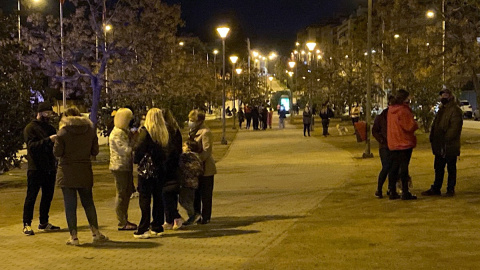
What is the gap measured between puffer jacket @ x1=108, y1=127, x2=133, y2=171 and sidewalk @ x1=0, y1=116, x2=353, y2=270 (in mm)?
929

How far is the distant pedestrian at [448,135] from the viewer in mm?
11734

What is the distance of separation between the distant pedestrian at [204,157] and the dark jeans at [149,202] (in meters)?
0.93

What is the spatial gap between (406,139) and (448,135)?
0.84 m

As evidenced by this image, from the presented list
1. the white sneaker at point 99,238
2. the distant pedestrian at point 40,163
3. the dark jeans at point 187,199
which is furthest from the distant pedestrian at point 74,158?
the dark jeans at point 187,199

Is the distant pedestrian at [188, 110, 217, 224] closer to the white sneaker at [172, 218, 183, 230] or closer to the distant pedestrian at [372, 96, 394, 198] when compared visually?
the white sneaker at [172, 218, 183, 230]

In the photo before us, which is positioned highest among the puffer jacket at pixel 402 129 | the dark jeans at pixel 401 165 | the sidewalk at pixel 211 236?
the puffer jacket at pixel 402 129

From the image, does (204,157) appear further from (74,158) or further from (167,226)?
(74,158)

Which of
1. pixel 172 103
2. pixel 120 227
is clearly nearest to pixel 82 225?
pixel 120 227

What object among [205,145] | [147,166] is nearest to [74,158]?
[147,166]

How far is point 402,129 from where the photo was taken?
37.5ft

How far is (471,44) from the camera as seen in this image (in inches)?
969

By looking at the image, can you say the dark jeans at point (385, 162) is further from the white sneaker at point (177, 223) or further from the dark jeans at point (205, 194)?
the white sneaker at point (177, 223)

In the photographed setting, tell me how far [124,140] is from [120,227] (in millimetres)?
1263

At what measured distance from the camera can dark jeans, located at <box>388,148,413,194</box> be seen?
453 inches
